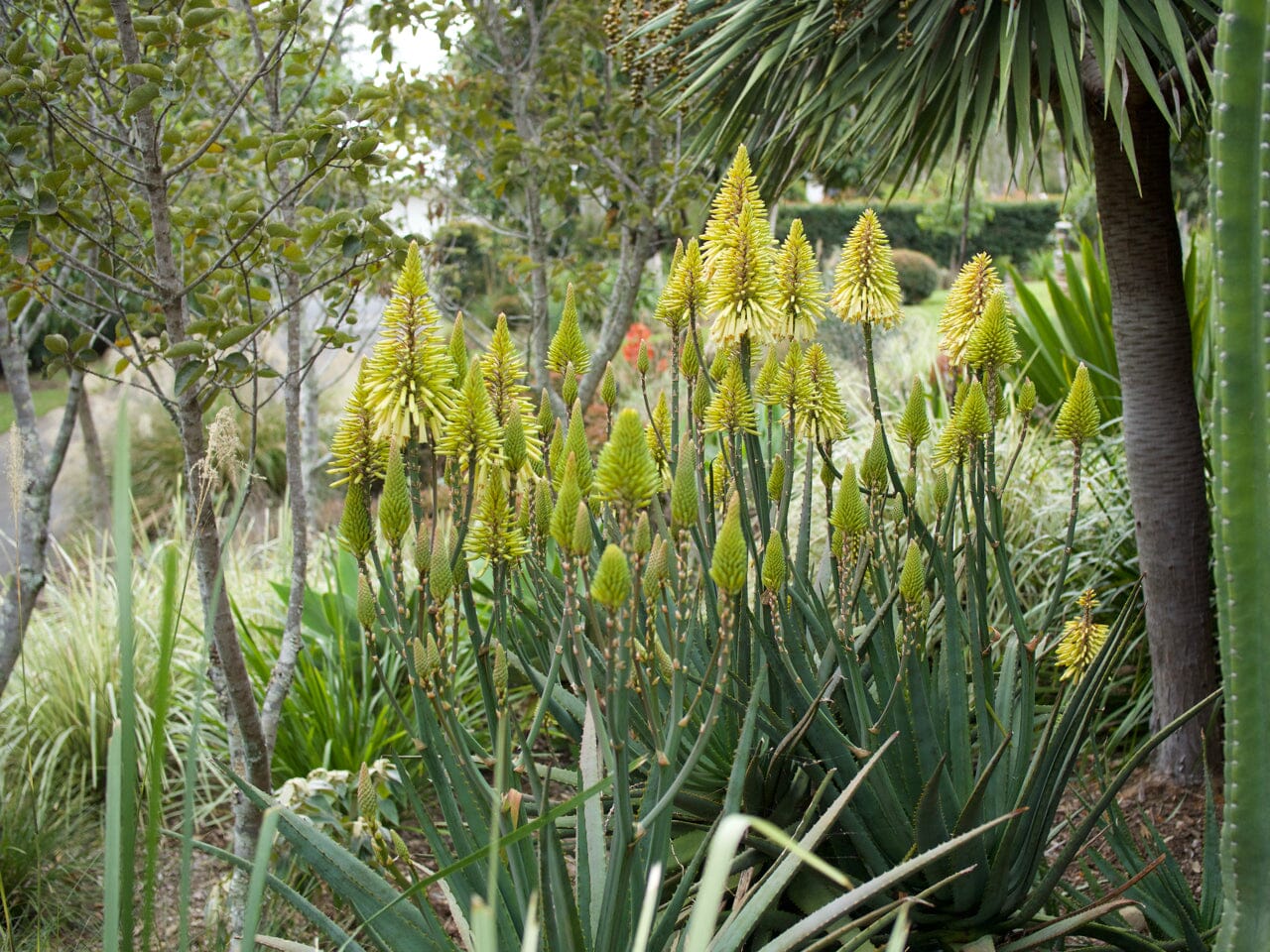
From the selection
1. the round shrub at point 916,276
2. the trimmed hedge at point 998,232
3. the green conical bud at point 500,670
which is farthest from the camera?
the trimmed hedge at point 998,232

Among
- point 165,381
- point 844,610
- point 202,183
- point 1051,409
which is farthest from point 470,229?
point 844,610

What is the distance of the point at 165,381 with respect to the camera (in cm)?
1016

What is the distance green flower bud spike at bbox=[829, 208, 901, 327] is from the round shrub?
68.0 ft

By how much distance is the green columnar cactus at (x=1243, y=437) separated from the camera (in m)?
1.29

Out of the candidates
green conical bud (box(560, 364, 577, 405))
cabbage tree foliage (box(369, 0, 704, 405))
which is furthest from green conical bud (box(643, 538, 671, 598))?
cabbage tree foliage (box(369, 0, 704, 405))

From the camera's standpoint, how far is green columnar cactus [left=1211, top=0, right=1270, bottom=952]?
4.23ft

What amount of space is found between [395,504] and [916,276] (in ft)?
75.7

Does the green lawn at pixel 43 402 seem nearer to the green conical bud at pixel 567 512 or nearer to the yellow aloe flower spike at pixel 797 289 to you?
the yellow aloe flower spike at pixel 797 289

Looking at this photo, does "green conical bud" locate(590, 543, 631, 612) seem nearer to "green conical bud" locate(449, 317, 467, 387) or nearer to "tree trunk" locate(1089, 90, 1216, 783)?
"green conical bud" locate(449, 317, 467, 387)

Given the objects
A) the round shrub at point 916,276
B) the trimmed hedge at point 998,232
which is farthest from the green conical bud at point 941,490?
the trimmed hedge at point 998,232

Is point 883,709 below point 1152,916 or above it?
above

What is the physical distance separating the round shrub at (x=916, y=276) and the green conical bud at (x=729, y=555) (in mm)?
21651

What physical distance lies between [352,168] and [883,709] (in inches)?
71.1

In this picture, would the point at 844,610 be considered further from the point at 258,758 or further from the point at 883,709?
the point at 258,758
